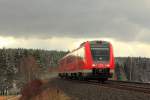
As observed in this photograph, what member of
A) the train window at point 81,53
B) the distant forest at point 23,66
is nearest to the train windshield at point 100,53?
the train window at point 81,53

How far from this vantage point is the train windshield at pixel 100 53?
4072 cm

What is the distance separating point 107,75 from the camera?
40469 millimetres

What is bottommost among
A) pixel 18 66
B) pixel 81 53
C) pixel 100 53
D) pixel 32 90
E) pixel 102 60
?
pixel 32 90

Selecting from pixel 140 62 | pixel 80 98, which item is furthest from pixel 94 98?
pixel 140 62

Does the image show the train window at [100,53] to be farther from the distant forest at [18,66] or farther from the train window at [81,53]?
the distant forest at [18,66]

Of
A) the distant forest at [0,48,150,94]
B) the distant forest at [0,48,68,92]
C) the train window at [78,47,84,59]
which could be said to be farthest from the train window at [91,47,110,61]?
the distant forest at [0,48,68,92]

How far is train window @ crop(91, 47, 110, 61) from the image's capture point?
134 feet

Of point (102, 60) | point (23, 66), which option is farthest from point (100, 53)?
point (23, 66)

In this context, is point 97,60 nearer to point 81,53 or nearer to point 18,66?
point 81,53

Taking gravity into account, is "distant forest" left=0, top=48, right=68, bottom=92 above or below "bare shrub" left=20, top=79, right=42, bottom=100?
above

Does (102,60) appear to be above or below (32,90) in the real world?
above

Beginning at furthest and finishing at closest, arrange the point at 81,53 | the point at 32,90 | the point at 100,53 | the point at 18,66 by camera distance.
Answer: the point at 18,66 → the point at 32,90 → the point at 81,53 → the point at 100,53

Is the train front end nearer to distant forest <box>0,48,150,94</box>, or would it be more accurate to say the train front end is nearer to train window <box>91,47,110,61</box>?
train window <box>91,47,110,61</box>

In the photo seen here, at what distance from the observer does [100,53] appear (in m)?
41.0
